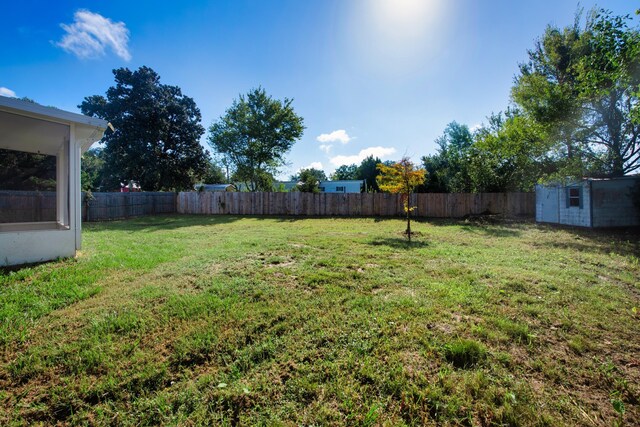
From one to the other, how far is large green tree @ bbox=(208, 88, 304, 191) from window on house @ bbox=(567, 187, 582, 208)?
17.3 m

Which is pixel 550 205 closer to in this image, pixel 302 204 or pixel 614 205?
pixel 614 205

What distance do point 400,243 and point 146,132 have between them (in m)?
21.8

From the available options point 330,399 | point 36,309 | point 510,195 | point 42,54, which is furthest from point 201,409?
point 510,195

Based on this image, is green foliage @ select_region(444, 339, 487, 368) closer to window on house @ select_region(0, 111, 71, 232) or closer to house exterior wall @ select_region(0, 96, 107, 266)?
house exterior wall @ select_region(0, 96, 107, 266)

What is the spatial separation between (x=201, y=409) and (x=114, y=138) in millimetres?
24863

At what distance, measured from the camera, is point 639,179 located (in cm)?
1098

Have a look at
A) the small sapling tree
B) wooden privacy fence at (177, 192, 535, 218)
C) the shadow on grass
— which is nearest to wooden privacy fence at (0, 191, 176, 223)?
wooden privacy fence at (177, 192, 535, 218)

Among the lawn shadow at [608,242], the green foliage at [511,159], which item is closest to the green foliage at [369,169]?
the green foliage at [511,159]

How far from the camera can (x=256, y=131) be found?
20.5m

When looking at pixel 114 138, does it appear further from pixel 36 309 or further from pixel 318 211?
pixel 36 309

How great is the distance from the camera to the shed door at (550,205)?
1286cm

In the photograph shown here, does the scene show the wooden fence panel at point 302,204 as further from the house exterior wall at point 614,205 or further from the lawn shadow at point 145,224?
the house exterior wall at point 614,205

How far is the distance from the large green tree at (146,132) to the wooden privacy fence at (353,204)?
206 inches

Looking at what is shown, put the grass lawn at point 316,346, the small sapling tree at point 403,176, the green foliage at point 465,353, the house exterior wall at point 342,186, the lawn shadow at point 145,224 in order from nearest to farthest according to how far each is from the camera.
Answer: the grass lawn at point 316,346 → the green foliage at point 465,353 → the small sapling tree at point 403,176 → the lawn shadow at point 145,224 → the house exterior wall at point 342,186
